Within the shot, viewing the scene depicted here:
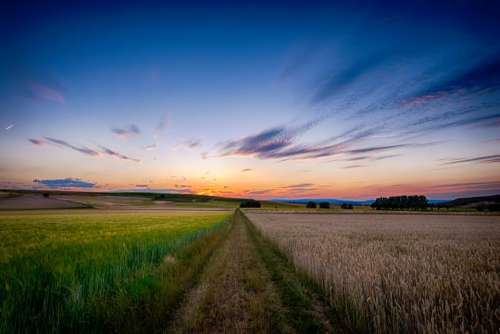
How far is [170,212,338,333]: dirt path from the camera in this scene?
4270 millimetres

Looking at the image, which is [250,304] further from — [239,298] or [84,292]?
[84,292]

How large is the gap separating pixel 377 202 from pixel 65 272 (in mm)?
167660

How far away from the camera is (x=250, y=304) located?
17.4 ft

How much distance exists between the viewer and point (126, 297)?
4742 millimetres

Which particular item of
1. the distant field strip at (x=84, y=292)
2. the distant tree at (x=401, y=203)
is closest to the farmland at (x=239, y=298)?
the distant field strip at (x=84, y=292)

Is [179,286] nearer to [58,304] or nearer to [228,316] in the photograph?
[228,316]

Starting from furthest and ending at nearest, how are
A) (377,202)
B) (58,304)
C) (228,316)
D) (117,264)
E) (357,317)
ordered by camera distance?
(377,202) < (117,264) < (228,316) < (357,317) < (58,304)

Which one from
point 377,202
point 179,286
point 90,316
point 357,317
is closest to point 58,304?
point 90,316

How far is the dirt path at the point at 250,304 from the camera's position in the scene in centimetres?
427

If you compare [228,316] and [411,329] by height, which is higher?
[411,329]

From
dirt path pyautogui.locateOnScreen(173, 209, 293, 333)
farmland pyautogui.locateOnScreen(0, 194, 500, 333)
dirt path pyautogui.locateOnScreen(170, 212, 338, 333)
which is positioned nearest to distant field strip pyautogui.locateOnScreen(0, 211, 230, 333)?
farmland pyautogui.locateOnScreen(0, 194, 500, 333)

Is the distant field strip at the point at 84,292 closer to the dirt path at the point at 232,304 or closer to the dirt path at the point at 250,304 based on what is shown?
the dirt path at the point at 232,304

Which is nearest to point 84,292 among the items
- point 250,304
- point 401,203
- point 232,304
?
point 232,304

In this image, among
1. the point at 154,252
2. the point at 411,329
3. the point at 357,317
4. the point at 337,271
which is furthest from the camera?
the point at 154,252
